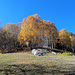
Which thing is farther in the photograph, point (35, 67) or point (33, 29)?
point (33, 29)

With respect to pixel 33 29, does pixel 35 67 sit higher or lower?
lower

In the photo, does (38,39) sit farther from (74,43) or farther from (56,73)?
(74,43)

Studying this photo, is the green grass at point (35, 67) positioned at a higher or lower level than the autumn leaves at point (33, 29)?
lower

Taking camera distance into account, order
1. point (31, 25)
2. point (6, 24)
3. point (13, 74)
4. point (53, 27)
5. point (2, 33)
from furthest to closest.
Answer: point (6, 24), point (53, 27), point (2, 33), point (31, 25), point (13, 74)

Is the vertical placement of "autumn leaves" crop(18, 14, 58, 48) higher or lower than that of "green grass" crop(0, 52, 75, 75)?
higher

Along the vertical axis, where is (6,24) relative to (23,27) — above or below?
above

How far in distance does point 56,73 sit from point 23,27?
1630 cm

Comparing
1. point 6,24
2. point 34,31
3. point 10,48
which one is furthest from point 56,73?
point 6,24

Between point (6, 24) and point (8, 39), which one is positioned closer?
point (8, 39)

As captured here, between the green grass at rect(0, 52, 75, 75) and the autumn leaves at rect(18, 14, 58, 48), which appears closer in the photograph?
the green grass at rect(0, 52, 75, 75)

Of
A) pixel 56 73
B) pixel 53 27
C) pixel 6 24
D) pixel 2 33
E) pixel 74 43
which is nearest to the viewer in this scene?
pixel 56 73

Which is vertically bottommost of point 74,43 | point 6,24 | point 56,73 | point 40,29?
point 56,73

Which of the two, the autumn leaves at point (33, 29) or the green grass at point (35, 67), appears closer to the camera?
the green grass at point (35, 67)

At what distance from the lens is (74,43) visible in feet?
118
